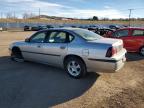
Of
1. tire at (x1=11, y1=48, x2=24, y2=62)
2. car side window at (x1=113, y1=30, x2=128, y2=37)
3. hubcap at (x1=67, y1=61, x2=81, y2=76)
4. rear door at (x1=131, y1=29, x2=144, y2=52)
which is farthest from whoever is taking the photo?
car side window at (x1=113, y1=30, x2=128, y2=37)

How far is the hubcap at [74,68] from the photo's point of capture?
689 cm

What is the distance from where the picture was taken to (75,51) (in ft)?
22.2

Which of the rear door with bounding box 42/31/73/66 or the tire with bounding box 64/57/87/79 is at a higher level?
the rear door with bounding box 42/31/73/66

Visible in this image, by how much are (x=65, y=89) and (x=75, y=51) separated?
1358 mm

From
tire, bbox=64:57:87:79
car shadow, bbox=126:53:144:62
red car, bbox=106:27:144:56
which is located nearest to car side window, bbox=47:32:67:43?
tire, bbox=64:57:87:79

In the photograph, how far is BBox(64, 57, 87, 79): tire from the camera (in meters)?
6.73

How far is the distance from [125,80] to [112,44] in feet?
4.12

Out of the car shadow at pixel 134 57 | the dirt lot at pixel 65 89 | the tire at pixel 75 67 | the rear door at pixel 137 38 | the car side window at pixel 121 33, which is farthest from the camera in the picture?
the car side window at pixel 121 33

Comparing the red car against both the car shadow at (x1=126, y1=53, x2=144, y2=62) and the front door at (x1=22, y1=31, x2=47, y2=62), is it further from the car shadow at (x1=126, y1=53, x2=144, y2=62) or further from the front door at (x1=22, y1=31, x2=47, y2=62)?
the front door at (x1=22, y1=31, x2=47, y2=62)

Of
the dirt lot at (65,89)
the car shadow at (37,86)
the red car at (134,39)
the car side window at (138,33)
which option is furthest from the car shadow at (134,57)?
the car shadow at (37,86)

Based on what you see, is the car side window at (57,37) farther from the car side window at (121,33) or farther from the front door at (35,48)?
the car side window at (121,33)

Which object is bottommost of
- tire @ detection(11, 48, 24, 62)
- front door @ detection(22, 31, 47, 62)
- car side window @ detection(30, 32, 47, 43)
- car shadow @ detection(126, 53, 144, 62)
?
car shadow @ detection(126, 53, 144, 62)

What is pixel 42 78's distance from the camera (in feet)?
22.6

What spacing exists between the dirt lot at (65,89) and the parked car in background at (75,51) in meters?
0.40
